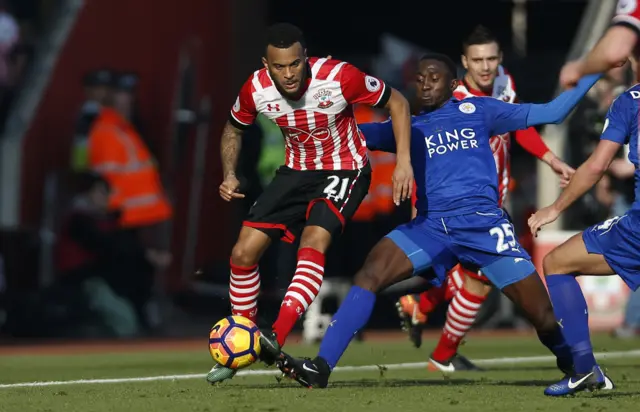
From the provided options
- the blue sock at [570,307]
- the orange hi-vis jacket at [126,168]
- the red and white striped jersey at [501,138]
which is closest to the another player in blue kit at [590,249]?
the blue sock at [570,307]

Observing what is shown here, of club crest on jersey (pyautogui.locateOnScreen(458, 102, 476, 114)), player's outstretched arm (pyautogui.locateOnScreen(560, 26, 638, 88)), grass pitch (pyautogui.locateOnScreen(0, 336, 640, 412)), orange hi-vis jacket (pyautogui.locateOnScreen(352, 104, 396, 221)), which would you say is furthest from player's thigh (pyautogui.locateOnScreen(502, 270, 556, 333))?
orange hi-vis jacket (pyautogui.locateOnScreen(352, 104, 396, 221))

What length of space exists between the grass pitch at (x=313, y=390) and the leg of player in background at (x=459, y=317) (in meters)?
0.15

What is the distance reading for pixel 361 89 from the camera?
8.44 meters

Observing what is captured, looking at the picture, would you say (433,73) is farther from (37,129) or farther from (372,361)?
(37,129)

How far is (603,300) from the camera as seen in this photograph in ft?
53.7

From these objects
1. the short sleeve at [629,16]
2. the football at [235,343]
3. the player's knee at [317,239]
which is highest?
the short sleeve at [629,16]

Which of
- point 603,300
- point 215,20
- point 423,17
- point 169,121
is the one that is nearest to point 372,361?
point 603,300

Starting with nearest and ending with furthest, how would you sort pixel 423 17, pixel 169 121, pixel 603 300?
1. pixel 603 300
2. pixel 169 121
3. pixel 423 17

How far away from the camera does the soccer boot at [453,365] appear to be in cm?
1004

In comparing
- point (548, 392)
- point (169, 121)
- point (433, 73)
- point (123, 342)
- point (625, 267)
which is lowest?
point (123, 342)

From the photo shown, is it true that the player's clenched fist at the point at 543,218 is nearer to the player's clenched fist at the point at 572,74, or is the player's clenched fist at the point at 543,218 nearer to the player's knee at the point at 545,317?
the player's knee at the point at 545,317

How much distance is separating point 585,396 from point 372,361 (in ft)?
12.7

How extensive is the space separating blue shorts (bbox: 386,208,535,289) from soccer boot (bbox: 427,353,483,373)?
181cm

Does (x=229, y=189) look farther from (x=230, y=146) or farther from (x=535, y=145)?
(x=535, y=145)
